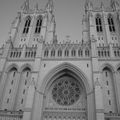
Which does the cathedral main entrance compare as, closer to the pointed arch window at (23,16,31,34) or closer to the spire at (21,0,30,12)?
the pointed arch window at (23,16,31,34)

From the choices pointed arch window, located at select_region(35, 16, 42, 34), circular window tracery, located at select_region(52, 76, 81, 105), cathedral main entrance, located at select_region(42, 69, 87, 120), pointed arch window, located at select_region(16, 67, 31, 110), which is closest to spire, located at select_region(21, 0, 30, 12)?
pointed arch window, located at select_region(35, 16, 42, 34)

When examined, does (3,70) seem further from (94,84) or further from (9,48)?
(94,84)

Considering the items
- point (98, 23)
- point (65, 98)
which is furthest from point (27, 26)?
point (65, 98)

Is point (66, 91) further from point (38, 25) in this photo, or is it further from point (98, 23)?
point (98, 23)

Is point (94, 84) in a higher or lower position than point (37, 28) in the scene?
lower

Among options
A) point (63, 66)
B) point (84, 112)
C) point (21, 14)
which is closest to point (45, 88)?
point (63, 66)

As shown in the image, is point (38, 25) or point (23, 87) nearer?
point (23, 87)

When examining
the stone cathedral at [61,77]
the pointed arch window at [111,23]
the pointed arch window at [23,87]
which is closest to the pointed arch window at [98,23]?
the stone cathedral at [61,77]

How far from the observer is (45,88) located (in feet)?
91.6

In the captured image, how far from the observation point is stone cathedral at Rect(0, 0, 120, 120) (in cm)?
2494

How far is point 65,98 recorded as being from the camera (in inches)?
1097

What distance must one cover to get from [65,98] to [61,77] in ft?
14.3

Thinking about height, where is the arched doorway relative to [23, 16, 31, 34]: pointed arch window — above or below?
below

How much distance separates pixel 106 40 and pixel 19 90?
20.7 metres
